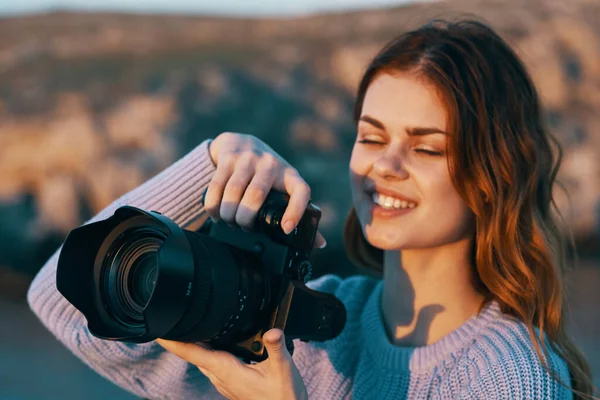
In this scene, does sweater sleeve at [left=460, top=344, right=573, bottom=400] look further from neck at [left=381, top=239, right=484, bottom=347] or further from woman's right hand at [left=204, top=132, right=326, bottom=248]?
woman's right hand at [left=204, top=132, right=326, bottom=248]

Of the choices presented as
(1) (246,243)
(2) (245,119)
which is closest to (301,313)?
(1) (246,243)

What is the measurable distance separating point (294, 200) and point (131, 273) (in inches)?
16.0

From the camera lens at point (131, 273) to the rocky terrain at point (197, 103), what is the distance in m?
5.31

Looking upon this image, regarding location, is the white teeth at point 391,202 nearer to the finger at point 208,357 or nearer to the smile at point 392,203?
the smile at point 392,203

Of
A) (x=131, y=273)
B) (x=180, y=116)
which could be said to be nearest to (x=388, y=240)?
(x=131, y=273)

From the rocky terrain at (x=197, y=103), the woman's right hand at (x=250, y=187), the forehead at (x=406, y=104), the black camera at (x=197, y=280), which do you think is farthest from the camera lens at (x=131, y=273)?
the rocky terrain at (x=197, y=103)

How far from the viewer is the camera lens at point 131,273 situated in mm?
1642

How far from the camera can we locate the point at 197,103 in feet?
28.5

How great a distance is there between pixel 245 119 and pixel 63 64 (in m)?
3.47

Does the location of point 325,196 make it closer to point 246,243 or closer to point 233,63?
point 233,63

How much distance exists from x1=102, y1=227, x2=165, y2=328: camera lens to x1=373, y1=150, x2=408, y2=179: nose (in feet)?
2.13

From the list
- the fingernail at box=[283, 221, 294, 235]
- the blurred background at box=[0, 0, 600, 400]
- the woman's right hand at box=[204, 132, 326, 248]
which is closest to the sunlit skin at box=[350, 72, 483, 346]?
A: the woman's right hand at box=[204, 132, 326, 248]

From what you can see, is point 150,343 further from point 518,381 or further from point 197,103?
point 197,103

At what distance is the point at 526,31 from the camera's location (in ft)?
34.2
